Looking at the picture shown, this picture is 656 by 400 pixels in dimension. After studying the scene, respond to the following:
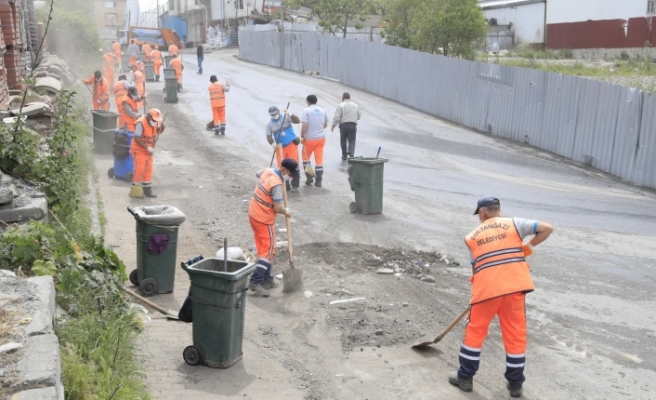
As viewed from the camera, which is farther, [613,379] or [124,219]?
[124,219]

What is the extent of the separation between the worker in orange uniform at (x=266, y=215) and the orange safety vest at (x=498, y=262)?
9.92 ft

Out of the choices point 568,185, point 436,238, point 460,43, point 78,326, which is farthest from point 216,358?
point 460,43

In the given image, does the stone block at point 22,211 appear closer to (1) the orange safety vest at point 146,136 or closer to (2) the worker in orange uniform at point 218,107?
(1) the orange safety vest at point 146,136

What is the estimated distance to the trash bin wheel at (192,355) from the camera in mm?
7523

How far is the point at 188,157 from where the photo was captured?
764 inches

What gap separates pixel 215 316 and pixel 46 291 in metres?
1.48

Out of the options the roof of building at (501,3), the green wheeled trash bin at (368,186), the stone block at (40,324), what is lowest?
the green wheeled trash bin at (368,186)

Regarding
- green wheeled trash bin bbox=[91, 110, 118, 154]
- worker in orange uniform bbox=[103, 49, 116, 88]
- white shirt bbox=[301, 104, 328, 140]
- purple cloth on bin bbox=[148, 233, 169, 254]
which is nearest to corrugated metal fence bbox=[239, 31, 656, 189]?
white shirt bbox=[301, 104, 328, 140]

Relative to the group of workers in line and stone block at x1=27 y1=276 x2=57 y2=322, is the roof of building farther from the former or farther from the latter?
stone block at x1=27 y1=276 x2=57 y2=322

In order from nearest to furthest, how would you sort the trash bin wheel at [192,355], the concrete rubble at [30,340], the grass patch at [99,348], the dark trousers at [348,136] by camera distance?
the concrete rubble at [30,340] → the grass patch at [99,348] → the trash bin wheel at [192,355] → the dark trousers at [348,136]

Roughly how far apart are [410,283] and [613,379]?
10.2ft

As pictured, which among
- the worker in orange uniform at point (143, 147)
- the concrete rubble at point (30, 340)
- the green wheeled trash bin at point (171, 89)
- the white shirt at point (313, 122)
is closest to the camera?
the concrete rubble at point (30, 340)

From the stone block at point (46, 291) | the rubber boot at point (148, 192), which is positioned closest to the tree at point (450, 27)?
the rubber boot at point (148, 192)

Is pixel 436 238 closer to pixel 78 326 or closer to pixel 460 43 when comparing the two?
pixel 78 326
